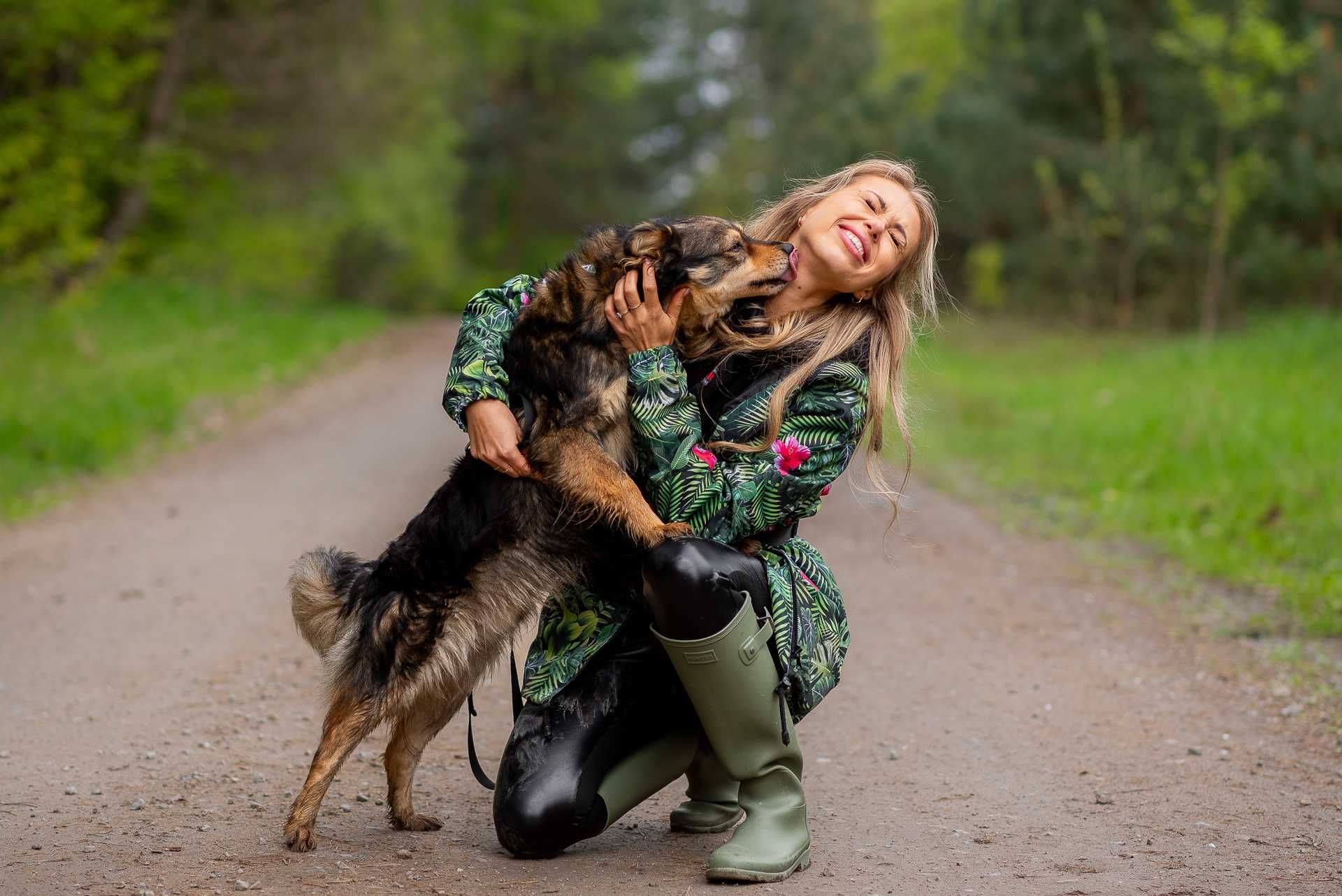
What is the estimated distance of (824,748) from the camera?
4234 millimetres

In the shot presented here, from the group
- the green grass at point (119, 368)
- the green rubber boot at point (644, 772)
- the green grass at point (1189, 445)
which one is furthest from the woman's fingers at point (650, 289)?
the green grass at point (119, 368)

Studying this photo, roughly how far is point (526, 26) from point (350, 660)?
1186 inches

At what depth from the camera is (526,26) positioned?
31047 millimetres

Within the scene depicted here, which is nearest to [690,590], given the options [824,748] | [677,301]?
[677,301]

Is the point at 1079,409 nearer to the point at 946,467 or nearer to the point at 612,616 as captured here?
the point at 946,467

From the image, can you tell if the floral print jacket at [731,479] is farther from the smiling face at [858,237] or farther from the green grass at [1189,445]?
the green grass at [1189,445]

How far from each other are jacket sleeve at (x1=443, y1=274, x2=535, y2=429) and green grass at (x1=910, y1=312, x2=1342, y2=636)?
1.34m

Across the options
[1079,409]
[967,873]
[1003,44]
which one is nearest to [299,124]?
[1003,44]

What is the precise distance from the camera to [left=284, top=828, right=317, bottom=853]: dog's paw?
3145mm

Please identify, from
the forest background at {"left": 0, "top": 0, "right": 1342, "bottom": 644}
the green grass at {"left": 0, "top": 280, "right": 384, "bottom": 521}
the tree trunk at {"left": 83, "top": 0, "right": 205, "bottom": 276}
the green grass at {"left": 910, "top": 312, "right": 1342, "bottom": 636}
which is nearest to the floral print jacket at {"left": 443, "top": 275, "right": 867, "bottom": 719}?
the green grass at {"left": 910, "top": 312, "right": 1342, "bottom": 636}

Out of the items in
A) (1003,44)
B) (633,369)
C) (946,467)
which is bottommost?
(946,467)

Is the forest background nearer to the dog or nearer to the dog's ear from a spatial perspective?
the dog's ear

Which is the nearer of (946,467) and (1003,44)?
(946,467)

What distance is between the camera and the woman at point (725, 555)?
9.95 feet
